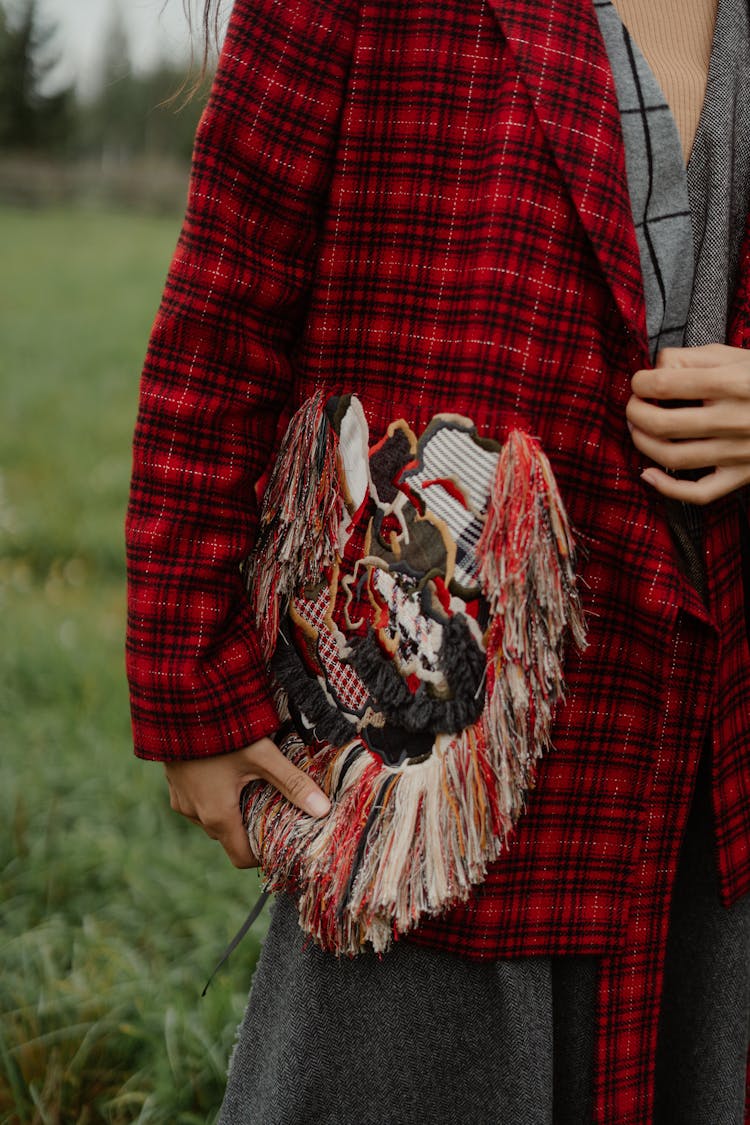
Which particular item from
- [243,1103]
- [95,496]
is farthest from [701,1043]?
[95,496]

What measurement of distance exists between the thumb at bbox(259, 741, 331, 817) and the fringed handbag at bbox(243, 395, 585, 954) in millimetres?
13

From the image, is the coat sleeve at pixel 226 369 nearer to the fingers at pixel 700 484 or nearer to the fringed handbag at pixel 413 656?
A: the fringed handbag at pixel 413 656

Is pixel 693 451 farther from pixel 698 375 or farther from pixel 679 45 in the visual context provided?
pixel 679 45

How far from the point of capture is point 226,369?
953 mm

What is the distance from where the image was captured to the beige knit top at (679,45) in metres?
0.97

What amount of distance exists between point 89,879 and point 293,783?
1.40 metres

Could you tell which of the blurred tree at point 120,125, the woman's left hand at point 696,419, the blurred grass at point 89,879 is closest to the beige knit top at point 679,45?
the woman's left hand at point 696,419

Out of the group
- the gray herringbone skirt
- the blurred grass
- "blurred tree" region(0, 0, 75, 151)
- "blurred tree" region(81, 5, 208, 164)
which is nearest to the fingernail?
the gray herringbone skirt

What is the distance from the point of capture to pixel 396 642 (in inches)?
37.2

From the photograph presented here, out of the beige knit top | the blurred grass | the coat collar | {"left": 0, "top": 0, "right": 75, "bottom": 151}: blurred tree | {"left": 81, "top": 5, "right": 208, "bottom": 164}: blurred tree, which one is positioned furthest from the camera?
{"left": 81, "top": 5, "right": 208, "bottom": 164}: blurred tree

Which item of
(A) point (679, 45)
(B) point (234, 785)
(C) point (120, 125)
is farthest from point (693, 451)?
(C) point (120, 125)

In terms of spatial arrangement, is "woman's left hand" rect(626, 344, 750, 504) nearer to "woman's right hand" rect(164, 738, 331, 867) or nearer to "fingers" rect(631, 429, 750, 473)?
"fingers" rect(631, 429, 750, 473)

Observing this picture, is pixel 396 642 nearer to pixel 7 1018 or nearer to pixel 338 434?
pixel 338 434

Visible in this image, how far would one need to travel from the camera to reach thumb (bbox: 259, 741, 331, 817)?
0.98 m
